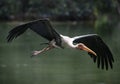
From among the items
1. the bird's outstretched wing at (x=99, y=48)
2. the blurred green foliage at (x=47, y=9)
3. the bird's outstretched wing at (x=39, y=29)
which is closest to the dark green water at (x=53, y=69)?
the bird's outstretched wing at (x=99, y=48)

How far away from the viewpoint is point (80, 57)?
75.7 feet

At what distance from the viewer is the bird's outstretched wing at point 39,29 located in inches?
487

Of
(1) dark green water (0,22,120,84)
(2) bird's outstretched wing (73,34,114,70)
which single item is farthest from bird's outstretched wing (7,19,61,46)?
(1) dark green water (0,22,120,84)

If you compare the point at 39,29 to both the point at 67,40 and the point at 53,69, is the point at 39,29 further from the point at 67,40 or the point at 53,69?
the point at 53,69

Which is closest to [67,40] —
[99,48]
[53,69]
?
[99,48]

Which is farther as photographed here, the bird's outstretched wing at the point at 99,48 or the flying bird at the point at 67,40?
the bird's outstretched wing at the point at 99,48

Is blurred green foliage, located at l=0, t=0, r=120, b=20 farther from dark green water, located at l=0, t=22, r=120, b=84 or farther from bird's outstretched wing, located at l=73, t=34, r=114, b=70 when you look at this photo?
bird's outstretched wing, located at l=73, t=34, r=114, b=70

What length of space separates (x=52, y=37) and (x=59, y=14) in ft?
153

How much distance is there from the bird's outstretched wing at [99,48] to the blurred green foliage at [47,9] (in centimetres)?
4513

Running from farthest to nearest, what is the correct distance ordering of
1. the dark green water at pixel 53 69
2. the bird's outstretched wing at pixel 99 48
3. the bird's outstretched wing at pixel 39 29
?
the dark green water at pixel 53 69 → the bird's outstretched wing at pixel 99 48 → the bird's outstretched wing at pixel 39 29

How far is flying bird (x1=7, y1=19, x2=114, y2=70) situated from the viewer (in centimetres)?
1245

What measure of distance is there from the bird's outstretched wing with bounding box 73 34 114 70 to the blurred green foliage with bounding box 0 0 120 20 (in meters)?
45.1

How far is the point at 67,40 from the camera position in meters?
12.8

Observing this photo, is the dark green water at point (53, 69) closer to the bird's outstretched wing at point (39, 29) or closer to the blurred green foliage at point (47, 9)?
the bird's outstretched wing at point (39, 29)
